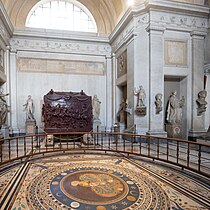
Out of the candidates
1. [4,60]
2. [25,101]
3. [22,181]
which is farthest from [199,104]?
[4,60]

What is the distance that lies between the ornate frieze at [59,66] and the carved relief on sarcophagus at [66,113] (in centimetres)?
307

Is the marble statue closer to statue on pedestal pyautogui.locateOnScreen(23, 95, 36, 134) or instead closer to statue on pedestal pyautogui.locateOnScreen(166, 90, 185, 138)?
statue on pedestal pyautogui.locateOnScreen(166, 90, 185, 138)

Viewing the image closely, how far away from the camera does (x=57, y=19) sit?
12.3m

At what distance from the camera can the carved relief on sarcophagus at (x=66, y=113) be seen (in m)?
8.89

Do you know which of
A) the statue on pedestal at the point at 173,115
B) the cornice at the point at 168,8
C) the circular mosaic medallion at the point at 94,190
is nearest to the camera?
the circular mosaic medallion at the point at 94,190

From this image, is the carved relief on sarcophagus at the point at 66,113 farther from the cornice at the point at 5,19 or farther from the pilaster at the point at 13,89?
the cornice at the point at 5,19

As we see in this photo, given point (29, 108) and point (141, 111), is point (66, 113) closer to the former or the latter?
point (29, 108)

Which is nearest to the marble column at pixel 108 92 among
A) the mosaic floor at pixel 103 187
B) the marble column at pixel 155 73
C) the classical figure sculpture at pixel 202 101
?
the marble column at pixel 155 73

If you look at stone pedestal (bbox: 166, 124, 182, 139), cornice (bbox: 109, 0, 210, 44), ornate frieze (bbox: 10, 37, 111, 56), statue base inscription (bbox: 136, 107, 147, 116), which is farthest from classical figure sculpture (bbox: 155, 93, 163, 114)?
ornate frieze (bbox: 10, 37, 111, 56)

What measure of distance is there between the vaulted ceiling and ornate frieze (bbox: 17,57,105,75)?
2525 millimetres

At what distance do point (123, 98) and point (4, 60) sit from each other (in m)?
8.15

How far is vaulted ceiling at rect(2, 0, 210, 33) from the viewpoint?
10672 mm

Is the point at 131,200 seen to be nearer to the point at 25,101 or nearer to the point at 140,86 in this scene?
the point at 140,86

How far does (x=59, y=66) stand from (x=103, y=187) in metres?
10.1
